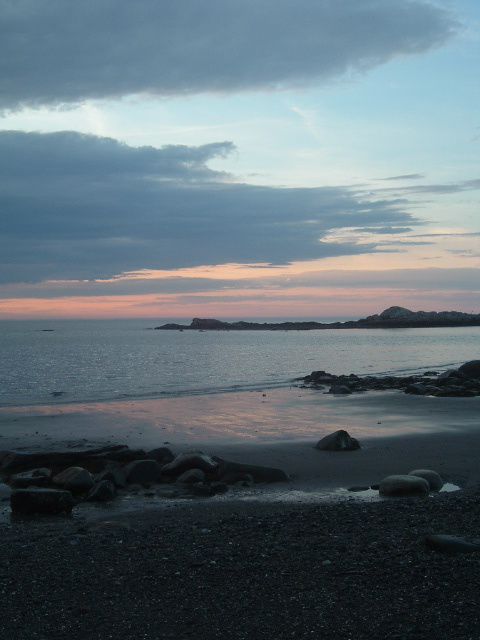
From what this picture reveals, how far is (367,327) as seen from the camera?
174 m

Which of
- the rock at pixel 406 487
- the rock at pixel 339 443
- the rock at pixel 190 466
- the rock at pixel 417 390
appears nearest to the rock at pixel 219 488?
the rock at pixel 190 466

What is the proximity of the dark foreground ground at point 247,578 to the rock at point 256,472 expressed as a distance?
3.28m

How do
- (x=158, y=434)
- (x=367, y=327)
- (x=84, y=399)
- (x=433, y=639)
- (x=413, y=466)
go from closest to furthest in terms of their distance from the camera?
1. (x=433, y=639)
2. (x=413, y=466)
3. (x=158, y=434)
4. (x=84, y=399)
5. (x=367, y=327)

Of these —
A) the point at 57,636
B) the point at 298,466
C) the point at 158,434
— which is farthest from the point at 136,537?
the point at 158,434

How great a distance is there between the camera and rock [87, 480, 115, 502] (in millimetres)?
11562

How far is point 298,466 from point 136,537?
6.33 meters

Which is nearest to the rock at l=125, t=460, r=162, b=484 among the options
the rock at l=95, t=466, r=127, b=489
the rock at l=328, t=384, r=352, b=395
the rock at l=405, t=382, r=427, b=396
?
the rock at l=95, t=466, r=127, b=489

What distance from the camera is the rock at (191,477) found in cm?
1300

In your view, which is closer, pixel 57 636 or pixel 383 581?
pixel 57 636

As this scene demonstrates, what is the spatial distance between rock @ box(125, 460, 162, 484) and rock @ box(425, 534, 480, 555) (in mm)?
6732

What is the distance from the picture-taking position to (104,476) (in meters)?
12.5

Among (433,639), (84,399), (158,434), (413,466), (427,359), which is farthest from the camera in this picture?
(427,359)

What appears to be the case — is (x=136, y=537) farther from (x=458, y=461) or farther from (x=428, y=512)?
(x=458, y=461)

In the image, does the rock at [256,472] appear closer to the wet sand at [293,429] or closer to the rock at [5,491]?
the wet sand at [293,429]
